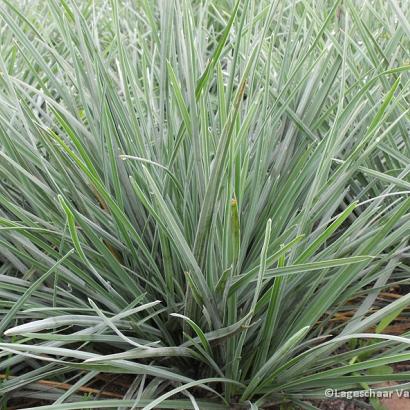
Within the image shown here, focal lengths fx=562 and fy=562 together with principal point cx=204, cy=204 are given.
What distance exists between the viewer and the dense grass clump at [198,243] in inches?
37.8

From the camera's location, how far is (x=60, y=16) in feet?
4.24

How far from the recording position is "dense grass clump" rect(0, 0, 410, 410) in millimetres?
961

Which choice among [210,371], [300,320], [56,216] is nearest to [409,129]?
[300,320]

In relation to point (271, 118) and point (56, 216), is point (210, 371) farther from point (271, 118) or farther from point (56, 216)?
point (271, 118)

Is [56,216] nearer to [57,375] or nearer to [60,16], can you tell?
[57,375]

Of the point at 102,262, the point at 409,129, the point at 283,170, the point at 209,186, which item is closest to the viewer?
the point at 209,186

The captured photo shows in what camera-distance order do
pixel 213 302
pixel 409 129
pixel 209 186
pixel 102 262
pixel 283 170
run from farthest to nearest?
pixel 409 129 < pixel 283 170 < pixel 102 262 < pixel 213 302 < pixel 209 186

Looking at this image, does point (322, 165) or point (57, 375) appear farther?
point (57, 375)

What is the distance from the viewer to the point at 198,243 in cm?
99

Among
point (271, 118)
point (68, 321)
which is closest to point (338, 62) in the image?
point (271, 118)

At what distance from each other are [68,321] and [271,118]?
62 cm

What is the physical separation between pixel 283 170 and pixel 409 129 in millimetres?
372

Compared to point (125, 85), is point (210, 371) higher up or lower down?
lower down

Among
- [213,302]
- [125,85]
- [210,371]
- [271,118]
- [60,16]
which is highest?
[60,16]
